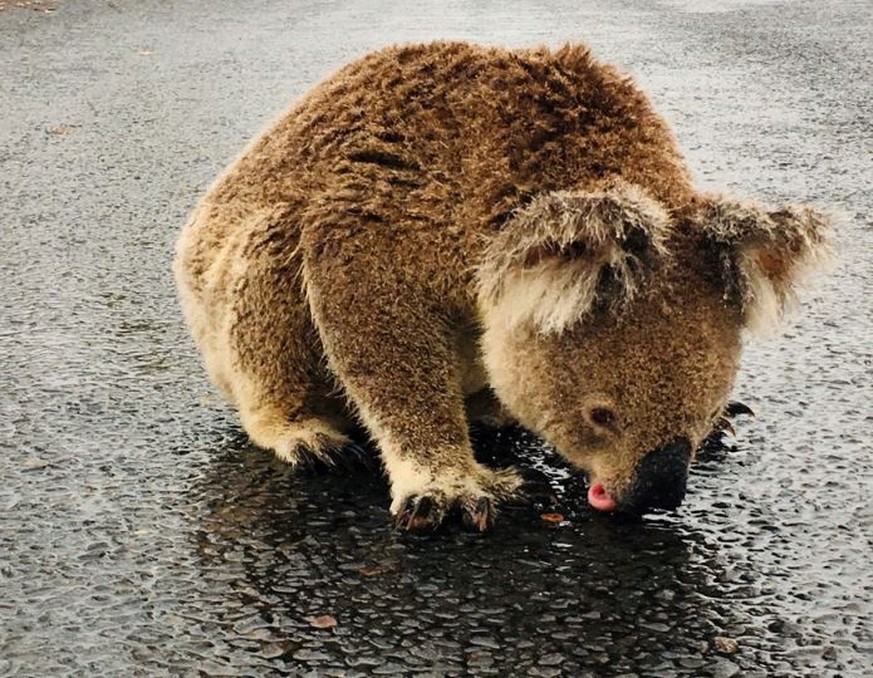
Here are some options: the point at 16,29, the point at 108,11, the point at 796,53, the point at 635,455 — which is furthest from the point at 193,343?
the point at 108,11

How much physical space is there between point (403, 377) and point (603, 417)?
58 centimetres

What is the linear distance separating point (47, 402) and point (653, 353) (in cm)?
205

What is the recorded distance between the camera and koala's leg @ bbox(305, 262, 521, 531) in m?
3.47

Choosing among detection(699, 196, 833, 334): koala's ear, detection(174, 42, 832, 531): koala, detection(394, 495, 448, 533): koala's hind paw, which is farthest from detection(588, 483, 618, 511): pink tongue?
detection(699, 196, 833, 334): koala's ear

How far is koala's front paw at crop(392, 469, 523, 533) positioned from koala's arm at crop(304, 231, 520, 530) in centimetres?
3

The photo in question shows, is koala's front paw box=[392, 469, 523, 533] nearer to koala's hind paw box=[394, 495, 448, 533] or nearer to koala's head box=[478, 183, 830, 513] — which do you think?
koala's hind paw box=[394, 495, 448, 533]

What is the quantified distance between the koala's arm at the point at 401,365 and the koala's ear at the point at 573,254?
13.2 inches

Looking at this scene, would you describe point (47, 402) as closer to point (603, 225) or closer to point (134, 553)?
point (134, 553)

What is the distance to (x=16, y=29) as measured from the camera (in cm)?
1388

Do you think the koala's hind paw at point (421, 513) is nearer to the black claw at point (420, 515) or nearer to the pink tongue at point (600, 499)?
the black claw at point (420, 515)

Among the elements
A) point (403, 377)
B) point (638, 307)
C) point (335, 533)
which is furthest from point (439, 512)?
point (638, 307)

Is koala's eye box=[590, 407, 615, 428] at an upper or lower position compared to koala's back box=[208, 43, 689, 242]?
lower

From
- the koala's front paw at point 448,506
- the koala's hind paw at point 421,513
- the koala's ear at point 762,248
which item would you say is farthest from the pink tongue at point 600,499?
the koala's ear at point 762,248

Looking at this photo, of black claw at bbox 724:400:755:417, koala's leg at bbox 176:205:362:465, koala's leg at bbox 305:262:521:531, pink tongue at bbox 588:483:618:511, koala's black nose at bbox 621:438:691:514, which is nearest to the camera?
koala's black nose at bbox 621:438:691:514
